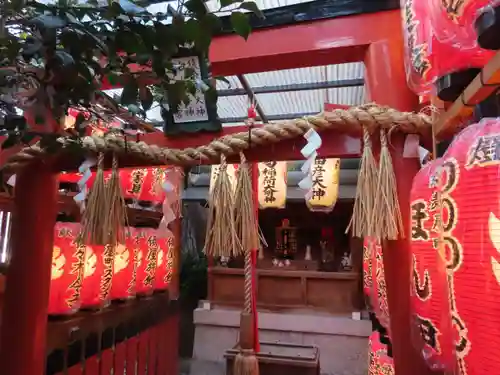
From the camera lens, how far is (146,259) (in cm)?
461

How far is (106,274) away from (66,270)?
23.7 inches

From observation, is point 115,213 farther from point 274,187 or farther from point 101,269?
point 274,187

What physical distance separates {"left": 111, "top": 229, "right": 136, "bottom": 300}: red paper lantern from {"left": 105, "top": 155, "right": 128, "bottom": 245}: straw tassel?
2.31m

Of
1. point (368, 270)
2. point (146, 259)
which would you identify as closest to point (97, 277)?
point (146, 259)

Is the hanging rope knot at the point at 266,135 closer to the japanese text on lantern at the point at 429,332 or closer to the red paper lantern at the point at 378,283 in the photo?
the japanese text on lantern at the point at 429,332

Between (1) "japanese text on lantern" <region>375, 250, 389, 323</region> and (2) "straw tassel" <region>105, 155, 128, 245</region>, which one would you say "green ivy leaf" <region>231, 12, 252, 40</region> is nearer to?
(2) "straw tassel" <region>105, 155, 128, 245</region>

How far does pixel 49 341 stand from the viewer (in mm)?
3430

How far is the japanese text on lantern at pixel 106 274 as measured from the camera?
367 cm

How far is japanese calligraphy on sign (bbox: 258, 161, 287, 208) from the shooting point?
19.6ft

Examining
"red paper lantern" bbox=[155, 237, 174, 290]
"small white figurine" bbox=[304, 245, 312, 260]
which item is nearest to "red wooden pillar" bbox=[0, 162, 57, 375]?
"red paper lantern" bbox=[155, 237, 174, 290]

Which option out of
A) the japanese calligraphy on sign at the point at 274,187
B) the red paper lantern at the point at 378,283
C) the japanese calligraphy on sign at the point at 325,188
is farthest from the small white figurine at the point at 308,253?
the red paper lantern at the point at 378,283

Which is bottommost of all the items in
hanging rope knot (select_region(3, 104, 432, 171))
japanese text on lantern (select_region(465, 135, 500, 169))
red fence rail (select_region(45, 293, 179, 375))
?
red fence rail (select_region(45, 293, 179, 375))

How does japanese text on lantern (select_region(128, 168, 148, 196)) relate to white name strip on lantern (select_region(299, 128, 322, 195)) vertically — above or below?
above

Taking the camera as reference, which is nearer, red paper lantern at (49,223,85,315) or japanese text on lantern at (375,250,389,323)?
japanese text on lantern at (375,250,389,323)
